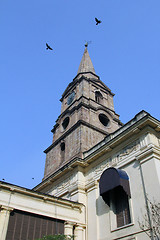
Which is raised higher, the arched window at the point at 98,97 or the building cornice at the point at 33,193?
the arched window at the point at 98,97

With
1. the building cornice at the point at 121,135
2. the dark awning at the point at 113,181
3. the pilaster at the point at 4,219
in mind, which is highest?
the building cornice at the point at 121,135

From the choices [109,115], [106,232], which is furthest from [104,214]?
[109,115]

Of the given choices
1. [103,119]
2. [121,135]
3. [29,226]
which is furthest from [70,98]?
[29,226]

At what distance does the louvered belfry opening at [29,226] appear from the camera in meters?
13.4

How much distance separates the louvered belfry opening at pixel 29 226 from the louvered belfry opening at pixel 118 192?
3818 millimetres

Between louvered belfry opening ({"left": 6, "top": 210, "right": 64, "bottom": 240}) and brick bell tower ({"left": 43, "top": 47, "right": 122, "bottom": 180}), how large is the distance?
707cm

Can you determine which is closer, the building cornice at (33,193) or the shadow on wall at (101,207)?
the building cornice at (33,193)

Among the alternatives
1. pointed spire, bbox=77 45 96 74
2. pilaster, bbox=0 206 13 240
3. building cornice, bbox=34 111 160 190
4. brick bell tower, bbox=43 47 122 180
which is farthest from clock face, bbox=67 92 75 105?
pilaster, bbox=0 206 13 240

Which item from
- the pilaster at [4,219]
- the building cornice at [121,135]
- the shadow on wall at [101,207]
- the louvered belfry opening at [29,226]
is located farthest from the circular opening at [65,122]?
the pilaster at [4,219]

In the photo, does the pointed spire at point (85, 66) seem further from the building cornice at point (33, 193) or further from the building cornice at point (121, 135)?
the building cornice at point (33, 193)

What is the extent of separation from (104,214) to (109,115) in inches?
593

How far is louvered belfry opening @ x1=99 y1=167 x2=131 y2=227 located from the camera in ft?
46.4

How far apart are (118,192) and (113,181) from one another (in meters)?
1.09

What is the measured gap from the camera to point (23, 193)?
14.6 m
